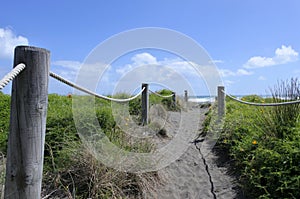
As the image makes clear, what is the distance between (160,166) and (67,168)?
129 cm

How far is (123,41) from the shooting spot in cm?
422

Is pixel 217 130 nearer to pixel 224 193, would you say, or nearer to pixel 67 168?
pixel 224 193

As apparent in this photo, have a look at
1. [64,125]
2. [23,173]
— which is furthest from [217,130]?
[23,173]

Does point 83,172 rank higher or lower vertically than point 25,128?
lower

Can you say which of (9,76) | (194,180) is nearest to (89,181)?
(194,180)

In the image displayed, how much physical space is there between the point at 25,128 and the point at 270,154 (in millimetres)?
2769

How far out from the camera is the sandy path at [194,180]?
3309 mm

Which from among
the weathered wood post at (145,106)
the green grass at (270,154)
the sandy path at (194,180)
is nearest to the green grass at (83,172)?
the sandy path at (194,180)

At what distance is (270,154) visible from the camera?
3240 millimetres

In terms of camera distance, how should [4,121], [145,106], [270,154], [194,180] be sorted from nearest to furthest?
[270,154] < [194,180] < [4,121] < [145,106]

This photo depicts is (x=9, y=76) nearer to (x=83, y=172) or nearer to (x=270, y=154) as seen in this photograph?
(x=83, y=172)

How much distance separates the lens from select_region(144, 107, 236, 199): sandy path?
3.31 meters

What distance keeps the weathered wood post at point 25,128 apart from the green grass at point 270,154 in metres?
2.22

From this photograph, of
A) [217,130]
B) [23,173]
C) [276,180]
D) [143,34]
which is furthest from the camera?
[217,130]
